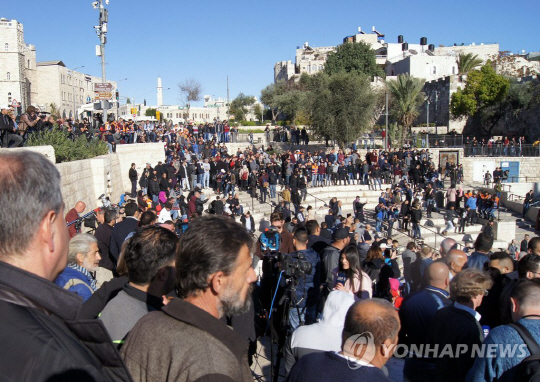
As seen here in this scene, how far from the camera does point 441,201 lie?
22125 millimetres

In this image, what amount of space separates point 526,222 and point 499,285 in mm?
19727

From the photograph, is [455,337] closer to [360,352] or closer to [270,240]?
[360,352]

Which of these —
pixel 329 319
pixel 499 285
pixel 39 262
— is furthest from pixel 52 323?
pixel 499 285

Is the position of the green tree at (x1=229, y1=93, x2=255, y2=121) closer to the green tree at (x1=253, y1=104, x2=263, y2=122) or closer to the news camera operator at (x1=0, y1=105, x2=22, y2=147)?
the green tree at (x1=253, y1=104, x2=263, y2=122)

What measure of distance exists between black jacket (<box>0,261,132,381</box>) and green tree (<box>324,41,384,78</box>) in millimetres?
55557

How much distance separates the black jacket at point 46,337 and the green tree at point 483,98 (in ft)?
135

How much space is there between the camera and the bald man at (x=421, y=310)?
152 inches

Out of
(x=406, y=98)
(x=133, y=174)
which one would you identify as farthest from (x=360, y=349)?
(x=406, y=98)

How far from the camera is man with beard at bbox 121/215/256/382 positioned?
174 centimetres

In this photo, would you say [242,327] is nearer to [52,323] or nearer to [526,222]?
[52,323]

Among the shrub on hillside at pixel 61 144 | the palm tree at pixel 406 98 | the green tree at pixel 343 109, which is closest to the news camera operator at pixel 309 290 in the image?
the shrub on hillside at pixel 61 144

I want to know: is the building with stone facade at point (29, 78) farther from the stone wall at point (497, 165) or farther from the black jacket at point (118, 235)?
the black jacket at point (118, 235)

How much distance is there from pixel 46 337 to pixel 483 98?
41534 mm

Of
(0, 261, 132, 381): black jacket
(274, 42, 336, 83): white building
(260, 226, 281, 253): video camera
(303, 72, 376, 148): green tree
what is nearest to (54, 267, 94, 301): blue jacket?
(0, 261, 132, 381): black jacket
